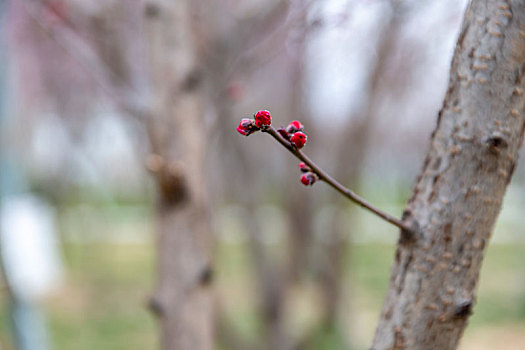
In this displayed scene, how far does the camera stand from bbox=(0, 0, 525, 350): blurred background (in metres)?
2.44

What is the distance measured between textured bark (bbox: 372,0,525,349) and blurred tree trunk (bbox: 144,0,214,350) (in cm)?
95

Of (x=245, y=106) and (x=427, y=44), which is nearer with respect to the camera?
(x=427, y=44)

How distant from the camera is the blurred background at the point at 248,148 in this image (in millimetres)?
2438

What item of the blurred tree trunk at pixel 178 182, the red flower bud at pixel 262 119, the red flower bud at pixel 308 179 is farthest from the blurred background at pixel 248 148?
the red flower bud at pixel 262 119

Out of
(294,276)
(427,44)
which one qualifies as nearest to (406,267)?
(427,44)

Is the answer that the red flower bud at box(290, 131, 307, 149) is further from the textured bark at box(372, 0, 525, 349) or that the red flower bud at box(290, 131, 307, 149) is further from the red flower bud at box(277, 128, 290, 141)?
the textured bark at box(372, 0, 525, 349)

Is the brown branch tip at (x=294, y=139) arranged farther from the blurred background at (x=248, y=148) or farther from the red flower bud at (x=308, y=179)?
the blurred background at (x=248, y=148)

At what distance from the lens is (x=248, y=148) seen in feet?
13.9

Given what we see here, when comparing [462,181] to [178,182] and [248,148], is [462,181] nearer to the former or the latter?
[178,182]

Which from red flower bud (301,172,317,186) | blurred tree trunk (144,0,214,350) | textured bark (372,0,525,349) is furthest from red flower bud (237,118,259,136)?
blurred tree trunk (144,0,214,350)

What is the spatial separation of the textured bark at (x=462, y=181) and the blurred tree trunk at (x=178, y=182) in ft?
3.13

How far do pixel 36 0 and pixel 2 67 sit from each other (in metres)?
0.74

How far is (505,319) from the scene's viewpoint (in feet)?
22.3

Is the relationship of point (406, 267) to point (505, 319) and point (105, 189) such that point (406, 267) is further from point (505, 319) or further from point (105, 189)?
point (105, 189)
